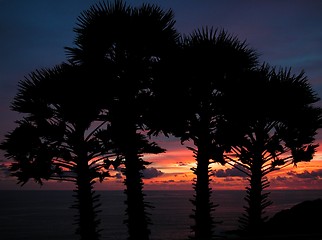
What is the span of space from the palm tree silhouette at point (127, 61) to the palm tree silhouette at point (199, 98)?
2.23 feet

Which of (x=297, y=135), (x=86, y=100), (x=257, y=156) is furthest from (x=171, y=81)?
(x=297, y=135)

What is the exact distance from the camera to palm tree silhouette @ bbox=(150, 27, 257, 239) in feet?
41.4

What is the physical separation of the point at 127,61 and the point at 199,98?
2.92m

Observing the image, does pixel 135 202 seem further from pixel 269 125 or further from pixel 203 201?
pixel 269 125

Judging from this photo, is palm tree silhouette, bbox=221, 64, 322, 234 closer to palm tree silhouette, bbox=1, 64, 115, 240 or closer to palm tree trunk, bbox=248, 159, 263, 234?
palm tree trunk, bbox=248, 159, 263, 234

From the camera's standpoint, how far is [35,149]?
523 inches

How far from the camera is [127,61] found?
12977 mm

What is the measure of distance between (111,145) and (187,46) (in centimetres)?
471

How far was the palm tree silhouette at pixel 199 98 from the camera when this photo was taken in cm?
1262

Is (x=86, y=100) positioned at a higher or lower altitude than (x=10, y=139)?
higher

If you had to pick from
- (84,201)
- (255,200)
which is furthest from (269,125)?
(84,201)

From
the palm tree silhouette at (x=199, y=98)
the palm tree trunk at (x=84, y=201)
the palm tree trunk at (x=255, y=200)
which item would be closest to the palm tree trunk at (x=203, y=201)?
the palm tree silhouette at (x=199, y=98)

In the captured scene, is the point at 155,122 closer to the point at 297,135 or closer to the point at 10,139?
the point at 10,139

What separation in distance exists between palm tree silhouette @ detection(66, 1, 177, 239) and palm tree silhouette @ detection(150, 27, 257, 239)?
2.23 feet
